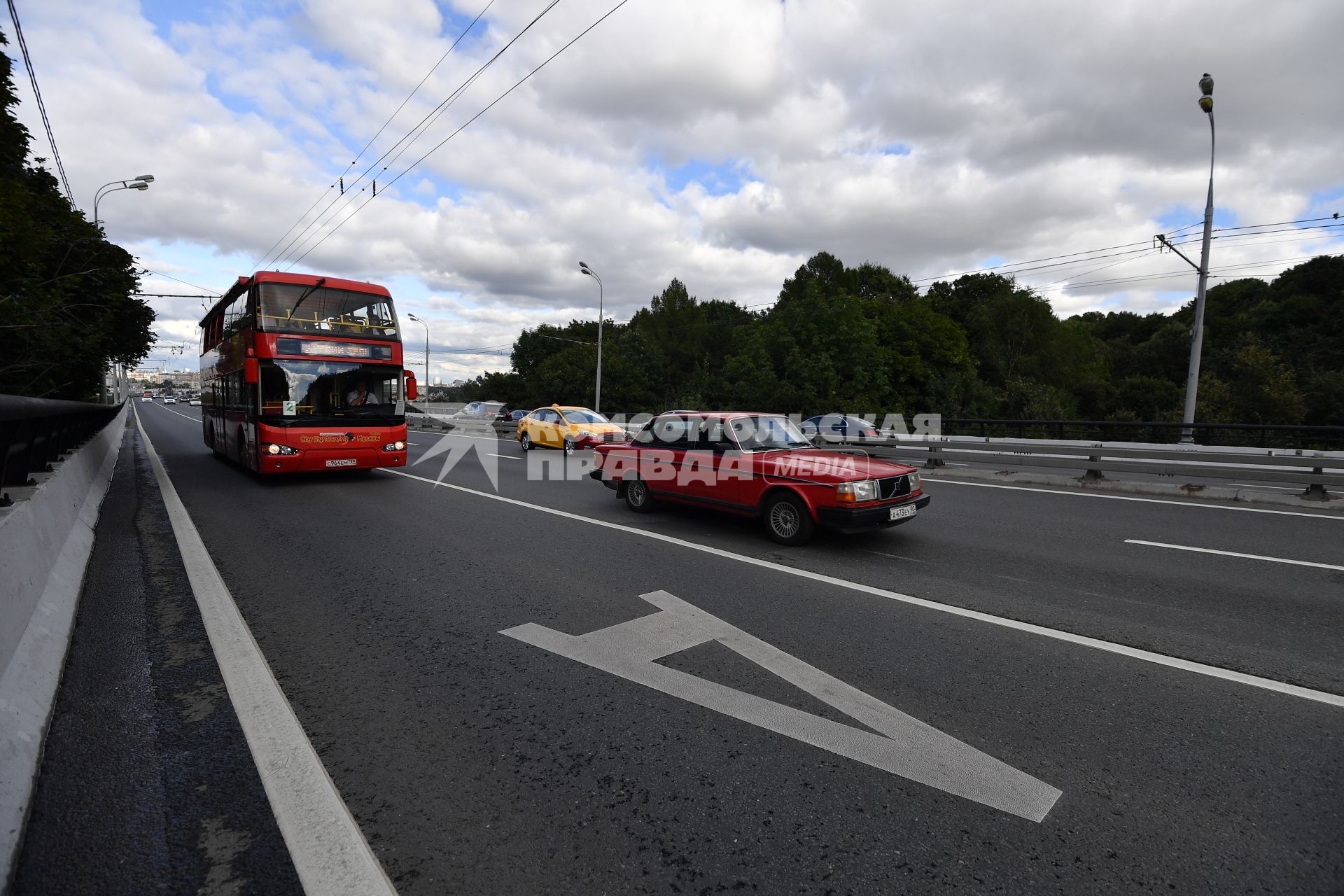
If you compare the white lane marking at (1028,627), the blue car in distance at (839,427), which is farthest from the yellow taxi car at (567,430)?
the white lane marking at (1028,627)

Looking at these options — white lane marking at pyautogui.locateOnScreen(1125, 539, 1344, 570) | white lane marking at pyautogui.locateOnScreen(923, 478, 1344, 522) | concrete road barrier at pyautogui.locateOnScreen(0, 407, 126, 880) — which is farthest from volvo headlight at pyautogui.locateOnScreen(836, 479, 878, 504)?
white lane marking at pyautogui.locateOnScreen(923, 478, 1344, 522)

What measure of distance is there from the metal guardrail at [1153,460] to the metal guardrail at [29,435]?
13087mm

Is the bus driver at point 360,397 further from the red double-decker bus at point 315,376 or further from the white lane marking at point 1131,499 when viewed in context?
the white lane marking at point 1131,499

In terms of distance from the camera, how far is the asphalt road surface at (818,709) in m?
2.30

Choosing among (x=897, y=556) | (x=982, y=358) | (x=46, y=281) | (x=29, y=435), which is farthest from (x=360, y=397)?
(x=982, y=358)

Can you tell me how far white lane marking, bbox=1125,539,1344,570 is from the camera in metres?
6.34

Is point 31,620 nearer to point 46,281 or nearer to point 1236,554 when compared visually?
point 46,281

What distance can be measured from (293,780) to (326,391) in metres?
10.2

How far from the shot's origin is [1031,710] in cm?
336

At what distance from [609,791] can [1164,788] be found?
2296 millimetres

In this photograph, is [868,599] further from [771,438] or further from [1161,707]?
[771,438]

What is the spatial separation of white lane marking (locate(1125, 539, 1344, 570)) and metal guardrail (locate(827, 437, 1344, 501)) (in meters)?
4.17

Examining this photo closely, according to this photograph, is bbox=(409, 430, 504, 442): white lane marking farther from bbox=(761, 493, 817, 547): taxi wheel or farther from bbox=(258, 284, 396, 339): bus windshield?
bbox=(761, 493, 817, 547): taxi wheel

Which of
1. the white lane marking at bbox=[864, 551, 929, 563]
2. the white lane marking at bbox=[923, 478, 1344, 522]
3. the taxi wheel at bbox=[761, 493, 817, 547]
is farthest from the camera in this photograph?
the white lane marking at bbox=[923, 478, 1344, 522]
